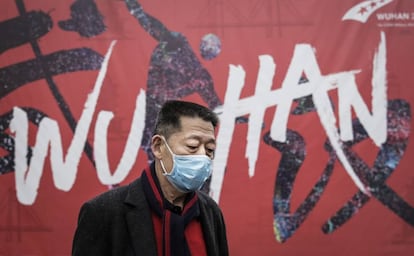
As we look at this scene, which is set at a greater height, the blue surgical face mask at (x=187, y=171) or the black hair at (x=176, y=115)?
the black hair at (x=176, y=115)

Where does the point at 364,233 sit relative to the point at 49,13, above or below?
below

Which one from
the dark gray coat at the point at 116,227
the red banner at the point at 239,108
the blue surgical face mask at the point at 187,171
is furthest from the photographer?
the red banner at the point at 239,108

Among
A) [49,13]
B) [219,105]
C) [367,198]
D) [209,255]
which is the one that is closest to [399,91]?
[367,198]

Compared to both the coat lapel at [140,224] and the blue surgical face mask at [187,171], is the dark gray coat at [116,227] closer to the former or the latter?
the coat lapel at [140,224]

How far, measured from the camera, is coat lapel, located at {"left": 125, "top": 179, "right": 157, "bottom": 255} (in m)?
1.20

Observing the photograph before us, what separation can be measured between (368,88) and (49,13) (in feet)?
5.93

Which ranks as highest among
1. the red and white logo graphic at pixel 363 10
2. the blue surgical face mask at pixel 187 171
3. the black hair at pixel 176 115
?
the red and white logo graphic at pixel 363 10

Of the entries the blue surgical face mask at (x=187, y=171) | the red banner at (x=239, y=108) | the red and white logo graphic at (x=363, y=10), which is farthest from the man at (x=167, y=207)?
the red and white logo graphic at (x=363, y=10)

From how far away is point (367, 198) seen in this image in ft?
7.80

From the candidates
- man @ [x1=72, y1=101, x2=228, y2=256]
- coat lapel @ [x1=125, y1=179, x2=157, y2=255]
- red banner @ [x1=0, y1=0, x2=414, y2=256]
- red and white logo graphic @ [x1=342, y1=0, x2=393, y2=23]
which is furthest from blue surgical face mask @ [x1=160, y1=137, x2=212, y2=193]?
red and white logo graphic @ [x1=342, y1=0, x2=393, y2=23]

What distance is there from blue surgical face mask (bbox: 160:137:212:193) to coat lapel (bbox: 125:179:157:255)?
0.38 feet

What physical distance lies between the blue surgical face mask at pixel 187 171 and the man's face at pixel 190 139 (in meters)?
0.01

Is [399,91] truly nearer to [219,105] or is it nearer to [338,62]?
[338,62]

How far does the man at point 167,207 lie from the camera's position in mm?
1211
